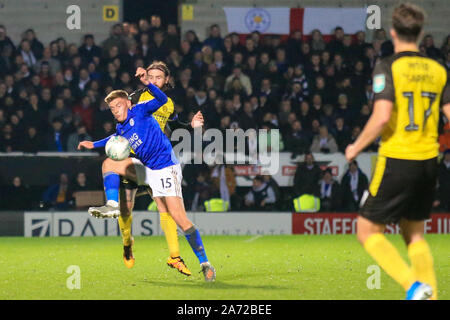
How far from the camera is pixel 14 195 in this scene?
15.2 meters

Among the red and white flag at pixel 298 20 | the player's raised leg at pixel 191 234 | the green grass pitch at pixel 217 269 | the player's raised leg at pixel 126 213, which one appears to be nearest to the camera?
the green grass pitch at pixel 217 269

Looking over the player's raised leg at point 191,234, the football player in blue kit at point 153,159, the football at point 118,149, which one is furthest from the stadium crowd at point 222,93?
the player's raised leg at point 191,234

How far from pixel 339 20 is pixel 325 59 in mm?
2207

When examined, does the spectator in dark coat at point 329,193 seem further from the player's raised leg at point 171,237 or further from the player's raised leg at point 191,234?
the player's raised leg at point 191,234

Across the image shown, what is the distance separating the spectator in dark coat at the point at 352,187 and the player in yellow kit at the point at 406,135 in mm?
9306

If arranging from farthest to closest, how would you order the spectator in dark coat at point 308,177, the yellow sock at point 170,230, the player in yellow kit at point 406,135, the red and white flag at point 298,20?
1. the red and white flag at point 298,20
2. the spectator in dark coat at point 308,177
3. the yellow sock at point 170,230
4. the player in yellow kit at point 406,135

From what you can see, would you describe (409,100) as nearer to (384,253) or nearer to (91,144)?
(384,253)

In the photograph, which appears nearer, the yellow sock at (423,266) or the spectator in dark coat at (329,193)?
the yellow sock at (423,266)

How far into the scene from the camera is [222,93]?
16.9 metres

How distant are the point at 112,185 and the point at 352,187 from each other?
7337 millimetres

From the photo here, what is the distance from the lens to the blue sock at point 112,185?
8.64m

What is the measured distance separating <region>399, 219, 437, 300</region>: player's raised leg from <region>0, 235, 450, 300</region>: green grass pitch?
1196mm

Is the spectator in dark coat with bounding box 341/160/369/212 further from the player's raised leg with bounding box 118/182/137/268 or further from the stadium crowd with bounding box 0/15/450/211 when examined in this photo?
→ the player's raised leg with bounding box 118/182/137/268
